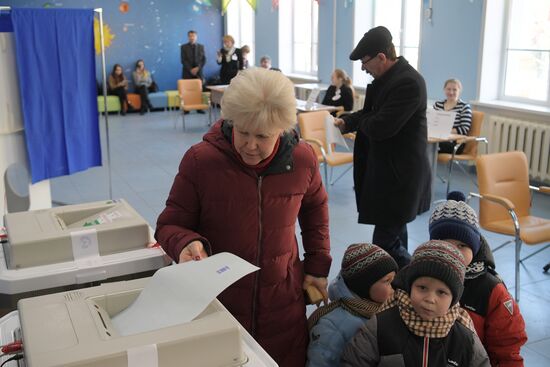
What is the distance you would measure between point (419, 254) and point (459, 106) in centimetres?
442

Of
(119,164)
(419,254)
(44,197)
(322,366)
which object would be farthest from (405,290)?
(119,164)

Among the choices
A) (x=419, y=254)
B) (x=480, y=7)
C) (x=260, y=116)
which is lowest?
(x=419, y=254)

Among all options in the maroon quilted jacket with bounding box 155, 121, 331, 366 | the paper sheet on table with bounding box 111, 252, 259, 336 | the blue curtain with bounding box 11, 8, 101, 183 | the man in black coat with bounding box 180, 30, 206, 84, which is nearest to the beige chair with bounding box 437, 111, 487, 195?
the blue curtain with bounding box 11, 8, 101, 183

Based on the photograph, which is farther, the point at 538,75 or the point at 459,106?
the point at 538,75

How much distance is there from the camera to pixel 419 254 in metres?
1.61

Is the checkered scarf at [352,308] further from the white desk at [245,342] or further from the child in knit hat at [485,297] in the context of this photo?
the white desk at [245,342]

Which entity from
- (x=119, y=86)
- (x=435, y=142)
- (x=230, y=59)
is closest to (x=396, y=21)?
(x=230, y=59)

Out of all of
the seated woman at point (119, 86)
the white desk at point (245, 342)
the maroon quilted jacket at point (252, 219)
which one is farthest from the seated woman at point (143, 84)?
the white desk at point (245, 342)

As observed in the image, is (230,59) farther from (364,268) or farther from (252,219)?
(252,219)

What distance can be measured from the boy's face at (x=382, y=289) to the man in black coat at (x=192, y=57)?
410 inches

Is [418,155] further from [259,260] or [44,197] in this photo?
[44,197]

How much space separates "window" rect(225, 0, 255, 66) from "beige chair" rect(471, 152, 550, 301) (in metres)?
9.11

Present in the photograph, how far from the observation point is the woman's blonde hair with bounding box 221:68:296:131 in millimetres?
1448

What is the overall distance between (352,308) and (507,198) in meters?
2.16
